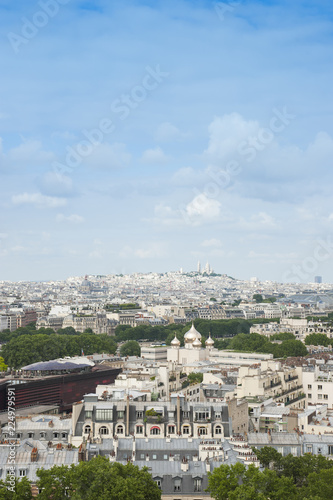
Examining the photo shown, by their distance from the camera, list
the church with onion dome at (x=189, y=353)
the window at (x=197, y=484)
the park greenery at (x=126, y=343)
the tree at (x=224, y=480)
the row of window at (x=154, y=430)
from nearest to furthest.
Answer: the tree at (x=224, y=480), the window at (x=197, y=484), the row of window at (x=154, y=430), the church with onion dome at (x=189, y=353), the park greenery at (x=126, y=343)

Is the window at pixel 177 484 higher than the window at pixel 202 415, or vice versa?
the window at pixel 202 415

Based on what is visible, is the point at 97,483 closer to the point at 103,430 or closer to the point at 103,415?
the point at 103,430

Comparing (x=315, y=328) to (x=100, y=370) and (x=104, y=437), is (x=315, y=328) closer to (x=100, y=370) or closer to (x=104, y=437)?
(x=100, y=370)

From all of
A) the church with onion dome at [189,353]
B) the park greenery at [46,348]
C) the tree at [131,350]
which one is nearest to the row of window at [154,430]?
the church with onion dome at [189,353]

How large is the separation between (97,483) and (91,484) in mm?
309

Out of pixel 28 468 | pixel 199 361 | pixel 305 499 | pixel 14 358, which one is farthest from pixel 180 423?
pixel 14 358

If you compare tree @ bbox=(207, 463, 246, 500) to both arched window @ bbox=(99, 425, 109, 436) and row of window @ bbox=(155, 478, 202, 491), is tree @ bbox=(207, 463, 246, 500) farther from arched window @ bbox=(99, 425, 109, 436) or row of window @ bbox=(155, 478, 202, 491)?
arched window @ bbox=(99, 425, 109, 436)

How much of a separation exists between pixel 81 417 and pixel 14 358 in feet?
155

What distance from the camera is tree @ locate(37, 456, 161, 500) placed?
27219 mm

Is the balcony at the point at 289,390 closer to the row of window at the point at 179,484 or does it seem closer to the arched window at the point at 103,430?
the arched window at the point at 103,430

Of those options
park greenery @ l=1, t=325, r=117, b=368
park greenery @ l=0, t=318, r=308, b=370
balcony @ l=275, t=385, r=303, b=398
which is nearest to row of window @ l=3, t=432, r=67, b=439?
balcony @ l=275, t=385, r=303, b=398

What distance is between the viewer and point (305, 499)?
87.5 feet

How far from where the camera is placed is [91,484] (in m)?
27.5

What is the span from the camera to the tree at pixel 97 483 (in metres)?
27.2
